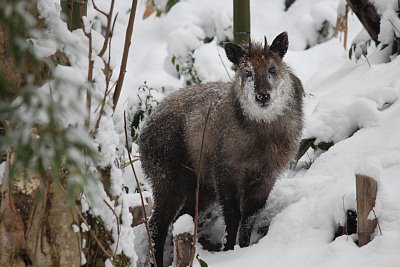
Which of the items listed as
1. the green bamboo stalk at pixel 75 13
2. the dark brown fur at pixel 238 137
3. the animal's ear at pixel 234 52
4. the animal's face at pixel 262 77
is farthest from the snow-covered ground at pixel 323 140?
the animal's ear at pixel 234 52

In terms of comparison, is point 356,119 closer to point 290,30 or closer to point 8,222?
point 8,222

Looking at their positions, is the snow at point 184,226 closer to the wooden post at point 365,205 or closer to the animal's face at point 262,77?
the wooden post at point 365,205

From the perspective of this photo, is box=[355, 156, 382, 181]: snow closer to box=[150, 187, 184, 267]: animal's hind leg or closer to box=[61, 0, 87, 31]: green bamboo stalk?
box=[61, 0, 87, 31]: green bamboo stalk

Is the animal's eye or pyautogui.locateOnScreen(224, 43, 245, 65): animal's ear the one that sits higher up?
pyautogui.locateOnScreen(224, 43, 245, 65): animal's ear

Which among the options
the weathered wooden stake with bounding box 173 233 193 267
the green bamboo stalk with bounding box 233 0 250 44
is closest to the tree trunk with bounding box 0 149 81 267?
the weathered wooden stake with bounding box 173 233 193 267

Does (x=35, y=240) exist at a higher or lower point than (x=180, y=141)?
lower

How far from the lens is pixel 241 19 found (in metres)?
6.30

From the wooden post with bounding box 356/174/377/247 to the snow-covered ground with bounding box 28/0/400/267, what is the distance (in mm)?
55

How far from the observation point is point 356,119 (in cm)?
598

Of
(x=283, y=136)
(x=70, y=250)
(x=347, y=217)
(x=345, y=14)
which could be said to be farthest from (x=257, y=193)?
(x=345, y=14)

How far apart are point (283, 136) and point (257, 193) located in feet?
1.55

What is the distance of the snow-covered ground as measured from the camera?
391 cm

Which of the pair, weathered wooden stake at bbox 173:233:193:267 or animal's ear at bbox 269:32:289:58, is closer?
weathered wooden stake at bbox 173:233:193:267

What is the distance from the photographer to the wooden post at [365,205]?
3.84m
